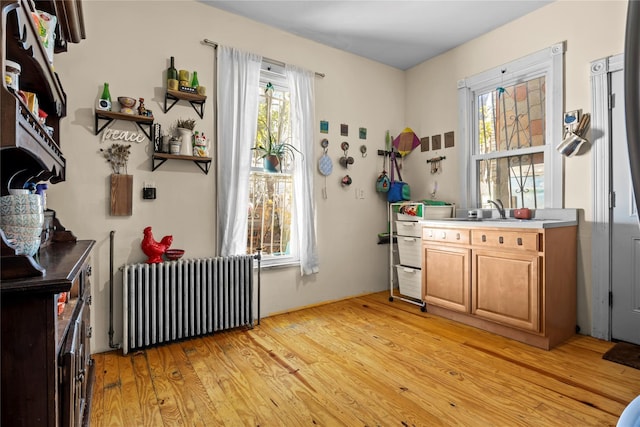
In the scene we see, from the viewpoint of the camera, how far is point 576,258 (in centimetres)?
271

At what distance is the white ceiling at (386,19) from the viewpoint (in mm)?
2855

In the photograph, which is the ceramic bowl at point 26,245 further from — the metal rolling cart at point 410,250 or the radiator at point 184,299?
the metal rolling cart at point 410,250

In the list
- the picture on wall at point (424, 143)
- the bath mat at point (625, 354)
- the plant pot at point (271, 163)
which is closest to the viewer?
the bath mat at point (625, 354)

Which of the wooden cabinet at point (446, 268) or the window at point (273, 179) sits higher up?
the window at point (273, 179)

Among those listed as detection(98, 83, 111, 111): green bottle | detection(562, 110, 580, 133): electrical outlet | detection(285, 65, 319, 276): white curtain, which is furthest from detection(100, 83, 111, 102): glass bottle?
detection(562, 110, 580, 133): electrical outlet

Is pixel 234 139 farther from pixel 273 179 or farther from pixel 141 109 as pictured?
pixel 141 109

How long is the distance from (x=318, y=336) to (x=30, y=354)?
6.81 feet

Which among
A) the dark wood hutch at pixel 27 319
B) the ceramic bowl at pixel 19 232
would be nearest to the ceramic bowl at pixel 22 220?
the ceramic bowl at pixel 19 232

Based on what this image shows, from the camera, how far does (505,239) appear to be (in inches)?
103

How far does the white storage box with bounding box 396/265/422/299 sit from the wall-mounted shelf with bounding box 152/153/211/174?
86.5 inches

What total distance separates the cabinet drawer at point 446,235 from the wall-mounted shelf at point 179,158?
2034 mm

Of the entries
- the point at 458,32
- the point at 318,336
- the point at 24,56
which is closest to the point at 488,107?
the point at 458,32

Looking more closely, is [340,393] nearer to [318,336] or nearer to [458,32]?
[318,336]

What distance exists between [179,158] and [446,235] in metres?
2.31
